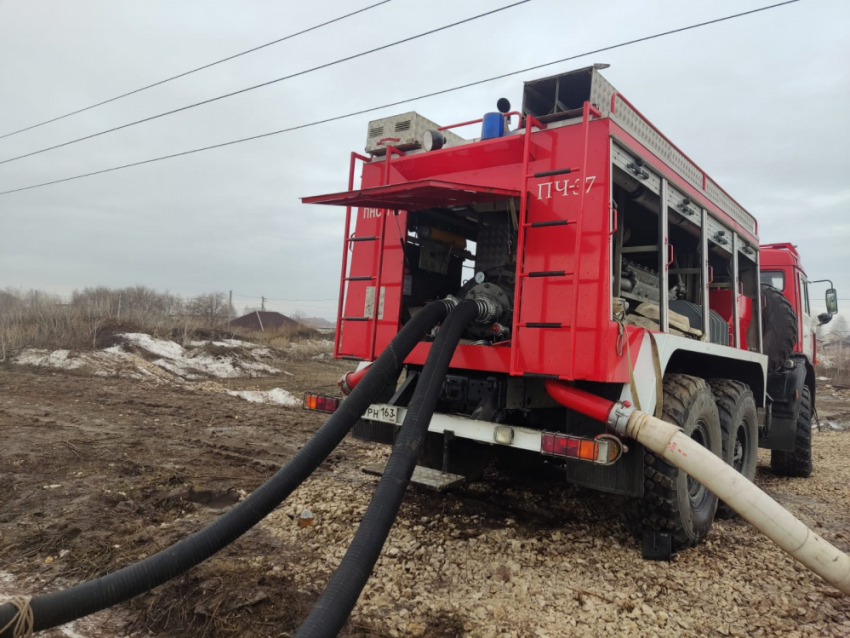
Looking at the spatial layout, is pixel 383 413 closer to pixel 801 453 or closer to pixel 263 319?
pixel 801 453

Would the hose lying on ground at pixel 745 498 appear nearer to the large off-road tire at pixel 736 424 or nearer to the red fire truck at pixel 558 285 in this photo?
the red fire truck at pixel 558 285

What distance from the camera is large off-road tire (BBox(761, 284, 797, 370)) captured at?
23.2 ft

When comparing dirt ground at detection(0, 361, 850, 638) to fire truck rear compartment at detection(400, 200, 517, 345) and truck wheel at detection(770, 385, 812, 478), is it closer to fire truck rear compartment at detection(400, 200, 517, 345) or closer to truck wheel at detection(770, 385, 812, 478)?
truck wheel at detection(770, 385, 812, 478)

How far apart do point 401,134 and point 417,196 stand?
1190 mm

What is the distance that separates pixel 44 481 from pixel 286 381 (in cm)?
1162

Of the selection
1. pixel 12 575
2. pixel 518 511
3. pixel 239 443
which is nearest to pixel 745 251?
pixel 518 511

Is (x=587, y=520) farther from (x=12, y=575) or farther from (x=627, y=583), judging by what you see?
(x=12, y=575)

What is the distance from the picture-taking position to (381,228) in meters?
4.88

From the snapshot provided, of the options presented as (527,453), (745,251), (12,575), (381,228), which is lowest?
(12,575)

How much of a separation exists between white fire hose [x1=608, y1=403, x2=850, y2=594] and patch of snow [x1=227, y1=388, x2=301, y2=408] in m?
9.66

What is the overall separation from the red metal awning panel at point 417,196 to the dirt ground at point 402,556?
241 centimetres

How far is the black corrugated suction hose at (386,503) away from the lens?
2254 millimetres

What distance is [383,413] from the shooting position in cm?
430

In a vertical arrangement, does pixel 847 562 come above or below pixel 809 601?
above
